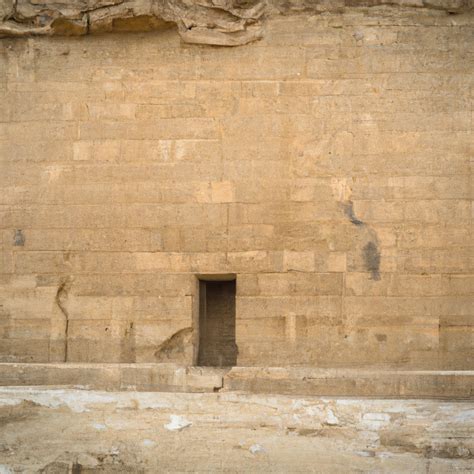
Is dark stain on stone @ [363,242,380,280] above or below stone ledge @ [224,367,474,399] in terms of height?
above

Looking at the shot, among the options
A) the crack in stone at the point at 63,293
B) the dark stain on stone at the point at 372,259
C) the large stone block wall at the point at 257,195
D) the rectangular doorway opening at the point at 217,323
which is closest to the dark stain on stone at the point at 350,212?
the large stone block wall at the point at 257,195

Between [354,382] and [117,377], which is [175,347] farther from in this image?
[354,382]

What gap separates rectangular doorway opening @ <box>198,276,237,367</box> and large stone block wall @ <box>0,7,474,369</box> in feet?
1.35

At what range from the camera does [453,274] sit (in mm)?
10719

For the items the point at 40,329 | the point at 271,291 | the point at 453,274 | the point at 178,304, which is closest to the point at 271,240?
the point at 271,291

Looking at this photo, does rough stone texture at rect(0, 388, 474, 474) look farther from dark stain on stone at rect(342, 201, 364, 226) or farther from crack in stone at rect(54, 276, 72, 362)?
dark stain on stone at rect(342, 201, 364, 226)

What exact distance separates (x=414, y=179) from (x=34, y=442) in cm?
488

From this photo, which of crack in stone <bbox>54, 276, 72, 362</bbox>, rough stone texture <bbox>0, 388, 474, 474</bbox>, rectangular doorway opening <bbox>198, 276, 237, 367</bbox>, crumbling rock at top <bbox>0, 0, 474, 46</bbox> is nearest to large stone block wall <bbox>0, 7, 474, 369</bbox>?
crack in stone <bbox>54, 276, 72, 362</bbox>

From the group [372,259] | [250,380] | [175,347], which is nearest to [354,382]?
[250,380]

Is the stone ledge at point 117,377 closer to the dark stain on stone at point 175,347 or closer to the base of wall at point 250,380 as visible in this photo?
the base of wall at point 250,380

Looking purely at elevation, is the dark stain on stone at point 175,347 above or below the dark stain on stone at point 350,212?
below

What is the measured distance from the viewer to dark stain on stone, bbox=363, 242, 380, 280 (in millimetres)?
10750

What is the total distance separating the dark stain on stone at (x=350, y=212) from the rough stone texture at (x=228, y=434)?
80.9 inches

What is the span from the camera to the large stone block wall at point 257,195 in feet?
35.2
